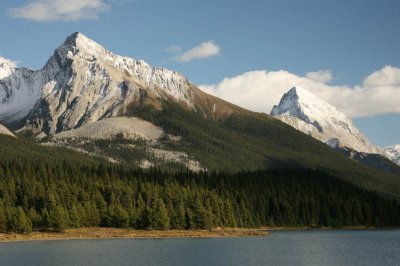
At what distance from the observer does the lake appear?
407 ft

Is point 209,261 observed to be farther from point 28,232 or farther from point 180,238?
point 28,232

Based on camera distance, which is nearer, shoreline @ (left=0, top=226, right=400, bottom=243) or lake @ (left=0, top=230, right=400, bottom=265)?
lake @ (left=0, top=230, right=400, bottom=265)

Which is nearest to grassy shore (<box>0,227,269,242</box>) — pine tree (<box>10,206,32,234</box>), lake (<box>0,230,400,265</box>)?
pine tree (<box>10,206,32,234</box>)

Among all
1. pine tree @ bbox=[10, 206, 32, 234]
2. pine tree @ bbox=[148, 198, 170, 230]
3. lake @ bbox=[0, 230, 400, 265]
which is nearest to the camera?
lake @ bbox=[0, 230, 400, 265]

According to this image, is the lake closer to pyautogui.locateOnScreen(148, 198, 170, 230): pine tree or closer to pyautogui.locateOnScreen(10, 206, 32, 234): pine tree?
pyautogui.locateOnScreen(10, 206, 32, 234): pine tree

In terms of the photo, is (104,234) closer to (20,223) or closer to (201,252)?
(20,223)

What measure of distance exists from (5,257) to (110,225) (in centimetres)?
7299

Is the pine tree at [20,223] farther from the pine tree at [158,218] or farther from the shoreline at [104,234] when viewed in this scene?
the pine tree at [158,218]

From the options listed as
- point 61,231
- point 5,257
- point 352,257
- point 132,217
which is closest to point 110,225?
point 132,217

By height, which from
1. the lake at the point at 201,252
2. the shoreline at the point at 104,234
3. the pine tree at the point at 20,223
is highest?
the pine tree at the point at 20,223

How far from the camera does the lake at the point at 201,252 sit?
124 metres

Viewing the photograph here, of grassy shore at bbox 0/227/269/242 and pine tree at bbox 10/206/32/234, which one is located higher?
pine tree at bbox 10/206/32/234

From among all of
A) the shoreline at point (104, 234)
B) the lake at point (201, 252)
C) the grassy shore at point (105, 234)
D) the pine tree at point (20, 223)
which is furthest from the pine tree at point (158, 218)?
the pine tree at point (20, 223)

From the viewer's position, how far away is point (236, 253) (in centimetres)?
14112
